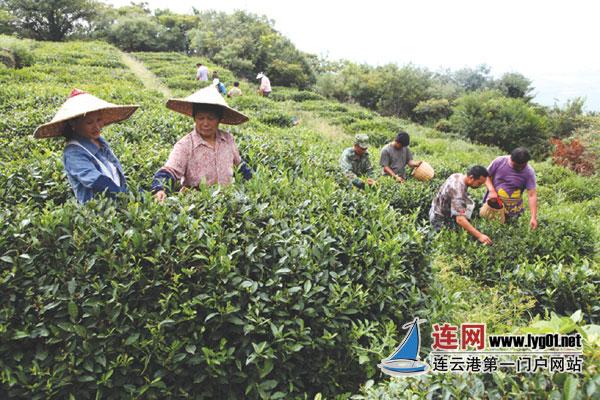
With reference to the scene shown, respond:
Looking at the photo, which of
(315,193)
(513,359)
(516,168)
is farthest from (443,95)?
(513,359)

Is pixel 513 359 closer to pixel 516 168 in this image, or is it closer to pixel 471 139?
pixel 516 168

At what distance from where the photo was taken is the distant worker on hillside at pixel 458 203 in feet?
16.6

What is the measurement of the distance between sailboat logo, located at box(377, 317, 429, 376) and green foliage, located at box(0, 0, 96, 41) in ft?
143

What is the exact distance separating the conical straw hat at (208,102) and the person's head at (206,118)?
8 centimetres

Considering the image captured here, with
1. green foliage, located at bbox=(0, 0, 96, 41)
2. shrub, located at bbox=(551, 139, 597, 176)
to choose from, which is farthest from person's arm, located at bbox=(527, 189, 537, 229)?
green foliage, located at bbox=(0, 0, 96, 41)

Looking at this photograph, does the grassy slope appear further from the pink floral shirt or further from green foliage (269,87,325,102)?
the pink floral shirt

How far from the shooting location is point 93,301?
→ 2.50 metres

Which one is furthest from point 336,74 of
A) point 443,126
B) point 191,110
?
point 191,110

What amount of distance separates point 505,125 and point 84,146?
22010 mm

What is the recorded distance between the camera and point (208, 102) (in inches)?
149

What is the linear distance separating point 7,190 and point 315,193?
2.95 m

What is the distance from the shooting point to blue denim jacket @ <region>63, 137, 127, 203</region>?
10.1 feet

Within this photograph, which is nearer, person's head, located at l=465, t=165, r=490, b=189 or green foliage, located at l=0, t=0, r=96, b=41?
person's head, located at l=465, t=165, r=490, b=189

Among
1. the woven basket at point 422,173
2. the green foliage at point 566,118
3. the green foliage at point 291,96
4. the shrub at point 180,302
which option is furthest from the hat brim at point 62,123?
the green foliage at point 566,118
